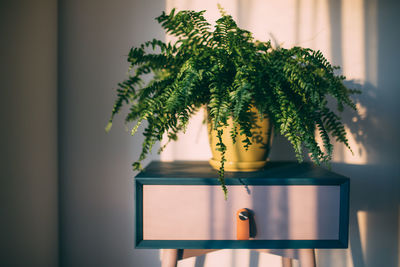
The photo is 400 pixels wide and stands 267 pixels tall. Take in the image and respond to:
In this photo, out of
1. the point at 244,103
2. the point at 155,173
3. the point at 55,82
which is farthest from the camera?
the point at 55,82

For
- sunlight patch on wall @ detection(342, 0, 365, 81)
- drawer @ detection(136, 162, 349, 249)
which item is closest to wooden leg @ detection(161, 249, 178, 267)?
drawer @ detection(136, 162, 349, 249)

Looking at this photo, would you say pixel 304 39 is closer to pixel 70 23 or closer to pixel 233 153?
pixel 233 153

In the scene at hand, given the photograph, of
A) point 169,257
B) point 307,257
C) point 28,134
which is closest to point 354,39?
point 307,257

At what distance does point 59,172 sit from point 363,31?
5.13ft

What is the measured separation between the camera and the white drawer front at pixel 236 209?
2.53ft

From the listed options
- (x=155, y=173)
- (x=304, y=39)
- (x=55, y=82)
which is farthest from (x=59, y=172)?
(x=304, y=39)

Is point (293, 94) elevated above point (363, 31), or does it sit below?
below

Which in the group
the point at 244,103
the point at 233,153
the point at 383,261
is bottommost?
the point at 383,261

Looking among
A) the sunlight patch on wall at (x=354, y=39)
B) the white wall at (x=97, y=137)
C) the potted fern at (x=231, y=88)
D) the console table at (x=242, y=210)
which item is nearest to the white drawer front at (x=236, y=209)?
the console table at (x=242, y=210)

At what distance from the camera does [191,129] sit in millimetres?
1208

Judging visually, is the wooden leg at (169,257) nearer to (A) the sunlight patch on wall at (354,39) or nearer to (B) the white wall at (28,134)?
(B) the white wall at (28,134)

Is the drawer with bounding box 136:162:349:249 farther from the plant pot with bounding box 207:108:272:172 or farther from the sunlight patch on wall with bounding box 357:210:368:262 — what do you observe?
the sunlight patch on wall with bounding box 357:210:368:262

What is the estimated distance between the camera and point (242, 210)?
768 millimetres

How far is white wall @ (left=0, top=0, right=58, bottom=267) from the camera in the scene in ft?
2.93
